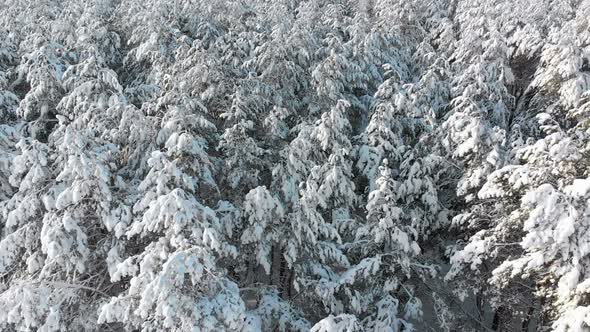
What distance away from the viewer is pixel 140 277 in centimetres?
858

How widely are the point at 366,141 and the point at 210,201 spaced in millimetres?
4675

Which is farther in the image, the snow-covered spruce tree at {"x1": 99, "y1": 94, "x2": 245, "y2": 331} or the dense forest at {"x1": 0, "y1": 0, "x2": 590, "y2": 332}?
the dense forest at {"x1": 0, "y1": 0, "x2": 590, "y2": 332}

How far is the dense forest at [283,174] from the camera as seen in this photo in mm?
8891

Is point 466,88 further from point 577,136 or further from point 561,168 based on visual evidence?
point 561,168

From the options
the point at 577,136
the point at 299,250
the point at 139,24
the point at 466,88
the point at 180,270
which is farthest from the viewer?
the point at 139,24

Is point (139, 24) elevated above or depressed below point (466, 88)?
below

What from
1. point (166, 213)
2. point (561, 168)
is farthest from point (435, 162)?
point (166, 213)

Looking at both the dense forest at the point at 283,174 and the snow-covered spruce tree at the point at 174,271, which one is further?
the dense forest at the point at 283,174

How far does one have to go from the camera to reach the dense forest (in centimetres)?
889

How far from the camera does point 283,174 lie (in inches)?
484

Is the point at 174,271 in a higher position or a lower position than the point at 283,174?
lower

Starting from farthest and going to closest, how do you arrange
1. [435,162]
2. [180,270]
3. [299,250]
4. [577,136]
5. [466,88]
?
1. [466,88]
2. [435,162]
3. [299,250]
4. [577,136]
5. [180,270]

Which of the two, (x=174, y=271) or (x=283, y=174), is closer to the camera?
(x=174, y=271)

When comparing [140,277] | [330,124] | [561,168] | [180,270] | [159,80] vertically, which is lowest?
[140,277]
